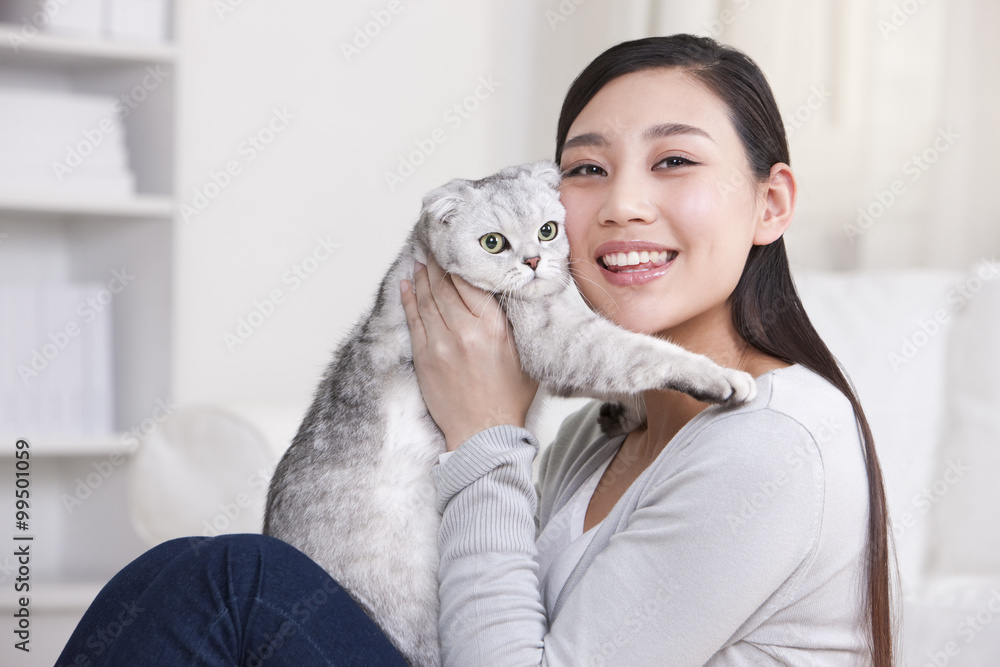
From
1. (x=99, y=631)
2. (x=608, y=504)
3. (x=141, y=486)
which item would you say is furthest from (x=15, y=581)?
(x=608, y=504)

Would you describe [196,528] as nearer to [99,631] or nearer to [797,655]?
[99,631]

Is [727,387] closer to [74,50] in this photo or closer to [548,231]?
[548,231]

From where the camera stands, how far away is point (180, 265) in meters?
2.78

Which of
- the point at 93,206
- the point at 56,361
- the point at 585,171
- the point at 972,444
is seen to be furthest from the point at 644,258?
the point at 56,361

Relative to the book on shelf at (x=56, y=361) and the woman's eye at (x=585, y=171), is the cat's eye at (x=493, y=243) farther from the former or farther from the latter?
the book on shelf at (x=56, y=361)

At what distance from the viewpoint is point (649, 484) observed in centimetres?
106

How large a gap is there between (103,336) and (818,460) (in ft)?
7.76

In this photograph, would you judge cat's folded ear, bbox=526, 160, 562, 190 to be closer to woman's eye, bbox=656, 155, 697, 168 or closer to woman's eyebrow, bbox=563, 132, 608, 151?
woman's eyebrow, bbox=563, 132, 608, 151

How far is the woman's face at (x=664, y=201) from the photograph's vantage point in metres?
1.13

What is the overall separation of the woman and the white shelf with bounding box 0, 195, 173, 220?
1622 millimetres

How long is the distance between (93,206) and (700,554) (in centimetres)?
225

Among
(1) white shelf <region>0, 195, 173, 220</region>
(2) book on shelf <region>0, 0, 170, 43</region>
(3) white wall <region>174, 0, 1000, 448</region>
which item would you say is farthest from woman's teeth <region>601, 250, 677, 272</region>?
(2) book on shelf <region>0, 0, 170, 43</region>

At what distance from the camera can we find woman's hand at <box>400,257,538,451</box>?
119cm

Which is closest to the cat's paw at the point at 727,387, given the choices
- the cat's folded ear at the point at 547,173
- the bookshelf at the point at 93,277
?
the cat's folded ear at the point at 547,173
